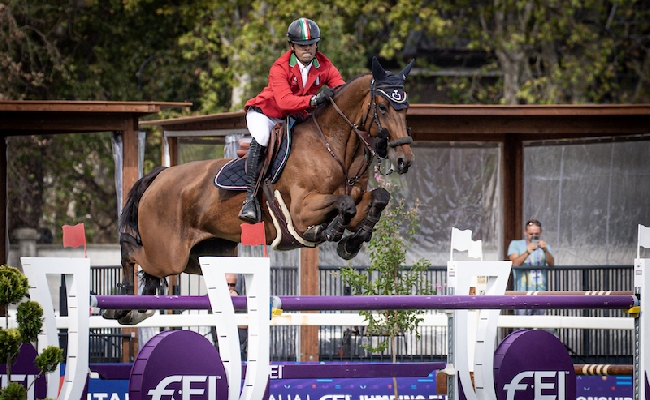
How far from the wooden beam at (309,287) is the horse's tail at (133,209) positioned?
2.49 meters

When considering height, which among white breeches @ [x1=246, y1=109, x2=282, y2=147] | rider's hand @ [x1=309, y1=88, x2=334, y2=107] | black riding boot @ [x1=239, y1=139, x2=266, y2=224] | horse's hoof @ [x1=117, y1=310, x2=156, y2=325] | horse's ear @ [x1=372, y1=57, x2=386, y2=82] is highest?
horse's ear @ [x1=372, y1=57, x2=386, y2=82]

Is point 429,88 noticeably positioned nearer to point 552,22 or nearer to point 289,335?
point 552,22

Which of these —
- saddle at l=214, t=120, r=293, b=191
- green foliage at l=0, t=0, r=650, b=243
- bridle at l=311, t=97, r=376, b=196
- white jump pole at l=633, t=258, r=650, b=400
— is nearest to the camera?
white jump pole at l=633, t=258, r=650, b=400

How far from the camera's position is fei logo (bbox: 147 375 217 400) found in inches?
189

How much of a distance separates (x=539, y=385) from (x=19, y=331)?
2693mm

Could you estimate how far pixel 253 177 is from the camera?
22.0 feet

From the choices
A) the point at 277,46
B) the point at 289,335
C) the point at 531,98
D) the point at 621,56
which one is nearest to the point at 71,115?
the point at 289,335

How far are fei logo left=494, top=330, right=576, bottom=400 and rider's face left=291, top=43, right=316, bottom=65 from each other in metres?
2.16

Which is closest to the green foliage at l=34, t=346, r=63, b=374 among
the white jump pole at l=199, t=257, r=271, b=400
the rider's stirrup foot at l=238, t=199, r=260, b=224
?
the white jump pole at l=199, t=257, r=271, b=400

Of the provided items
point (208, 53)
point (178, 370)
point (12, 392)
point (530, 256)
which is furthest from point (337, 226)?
point (208, 53)

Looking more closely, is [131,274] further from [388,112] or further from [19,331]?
[19,331]

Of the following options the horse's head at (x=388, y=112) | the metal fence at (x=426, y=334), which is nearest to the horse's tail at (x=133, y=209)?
the horse's head at (x=388, y=112)

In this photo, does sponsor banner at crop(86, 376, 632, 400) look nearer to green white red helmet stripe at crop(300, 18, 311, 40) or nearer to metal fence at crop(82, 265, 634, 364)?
metal fence at crop(82, 265, 634, 364)

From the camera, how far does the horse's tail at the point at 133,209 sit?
7613 mm
